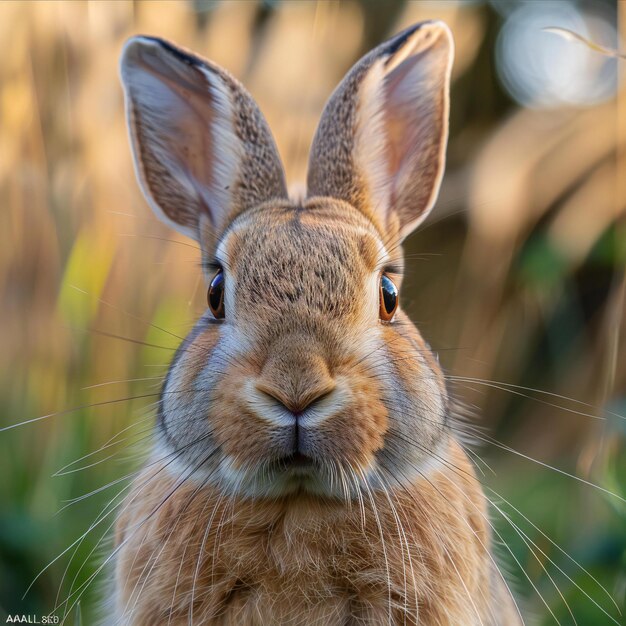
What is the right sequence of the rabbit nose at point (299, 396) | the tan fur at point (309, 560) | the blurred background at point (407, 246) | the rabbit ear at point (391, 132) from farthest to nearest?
the blurred background at point (407, 246)
the rabbit ear at point (391, 132)
the tan fur at point (309, 560)
the rabbit nose at point (299, 396)

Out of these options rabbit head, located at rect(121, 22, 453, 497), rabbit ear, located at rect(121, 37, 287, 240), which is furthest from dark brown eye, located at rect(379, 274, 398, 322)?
rabbit ear, located at rect(121, 37, 287, 240)

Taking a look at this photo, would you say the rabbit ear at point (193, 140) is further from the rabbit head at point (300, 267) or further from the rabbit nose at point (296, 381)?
the rabbit nose at point (296, 381)

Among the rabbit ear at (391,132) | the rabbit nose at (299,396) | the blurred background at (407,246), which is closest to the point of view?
the rabbit nose at (299,396)

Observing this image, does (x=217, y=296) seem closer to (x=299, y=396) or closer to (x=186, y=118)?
(x=299, y=396)

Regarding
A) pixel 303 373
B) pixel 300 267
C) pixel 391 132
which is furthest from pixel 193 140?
pixel 303 373

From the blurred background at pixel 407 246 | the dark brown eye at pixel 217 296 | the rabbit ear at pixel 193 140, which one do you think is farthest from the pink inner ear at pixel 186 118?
the dark brown eye at pixel 217 296

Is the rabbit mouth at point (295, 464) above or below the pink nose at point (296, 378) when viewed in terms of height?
Result: below

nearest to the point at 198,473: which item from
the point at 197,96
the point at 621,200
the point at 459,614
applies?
the point at 459,614
